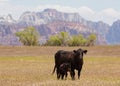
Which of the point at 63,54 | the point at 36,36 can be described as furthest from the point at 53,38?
the point at 63,54

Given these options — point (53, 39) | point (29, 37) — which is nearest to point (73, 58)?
point (29, 37)

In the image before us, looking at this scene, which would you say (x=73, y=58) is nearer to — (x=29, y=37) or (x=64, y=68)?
(x=64, y=68)

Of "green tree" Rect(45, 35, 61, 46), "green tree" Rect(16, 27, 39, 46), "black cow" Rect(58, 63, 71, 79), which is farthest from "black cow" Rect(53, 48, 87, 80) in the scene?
"green tree" Rect(45, 35, 61, 46)

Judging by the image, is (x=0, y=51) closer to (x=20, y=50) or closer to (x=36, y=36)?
(x=20, y=50)

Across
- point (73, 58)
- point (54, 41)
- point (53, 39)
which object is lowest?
point (54, 41)

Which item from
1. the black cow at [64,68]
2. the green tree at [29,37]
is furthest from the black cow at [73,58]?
the green tree at [29,37]

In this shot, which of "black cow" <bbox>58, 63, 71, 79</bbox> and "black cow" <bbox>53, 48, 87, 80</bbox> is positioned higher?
"black cow" <bbox>53, 48, 87, 80</bbox>

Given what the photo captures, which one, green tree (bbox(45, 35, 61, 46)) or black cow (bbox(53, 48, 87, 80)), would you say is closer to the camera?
black cow (bbox(53, 48, 87, 80))

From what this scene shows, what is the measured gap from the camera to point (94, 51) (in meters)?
90.9

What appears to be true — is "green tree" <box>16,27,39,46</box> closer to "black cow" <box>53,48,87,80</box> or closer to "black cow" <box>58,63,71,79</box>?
"black cow" <box>53,48,87,80</box>

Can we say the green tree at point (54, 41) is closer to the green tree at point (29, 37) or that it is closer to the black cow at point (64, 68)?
the green tree at point (29, 37)

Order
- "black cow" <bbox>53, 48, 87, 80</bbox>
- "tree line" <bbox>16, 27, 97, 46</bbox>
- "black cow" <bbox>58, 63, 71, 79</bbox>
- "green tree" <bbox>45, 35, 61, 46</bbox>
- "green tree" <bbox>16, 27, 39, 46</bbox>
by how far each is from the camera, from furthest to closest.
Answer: "tree line" <bbox>16, 27, 97, 46</bbox> → "green tree" <bbox>45, 35, 61, 46</bbox> → "green tree" <bbox>16, 27, 39, 46</bbox> → "black cow" <bbox>53, 48, 87, 80</bbox> → "black cow" <bbox>58, 63, 71, 79</bbox>

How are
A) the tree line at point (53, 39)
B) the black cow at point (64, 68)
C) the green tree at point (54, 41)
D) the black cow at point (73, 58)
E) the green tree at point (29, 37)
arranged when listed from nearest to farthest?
the black cow at point (64, 68)
the black cow at point (73, 58)
the green tree at point (29, 37)
the green tree at point (54, 41)
the tree line at point (53, 39)

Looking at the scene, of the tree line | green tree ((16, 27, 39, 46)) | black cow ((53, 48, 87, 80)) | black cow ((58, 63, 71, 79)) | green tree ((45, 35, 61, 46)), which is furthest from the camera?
the tree line
